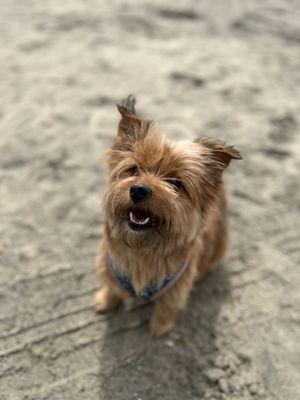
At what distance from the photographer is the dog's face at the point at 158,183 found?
2672 millimetres

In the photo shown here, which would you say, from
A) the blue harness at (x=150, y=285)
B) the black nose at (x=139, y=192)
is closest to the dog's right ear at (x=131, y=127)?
the black nose at (x=139, y=192)

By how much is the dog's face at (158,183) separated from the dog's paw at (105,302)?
84 centimetres

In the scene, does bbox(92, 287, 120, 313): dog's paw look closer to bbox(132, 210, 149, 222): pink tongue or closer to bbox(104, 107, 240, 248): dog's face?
bbox(104, 107, 240, 248): dog's face

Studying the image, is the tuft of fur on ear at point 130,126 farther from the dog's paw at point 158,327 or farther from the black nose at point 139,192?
the dog's paw at point 158,327

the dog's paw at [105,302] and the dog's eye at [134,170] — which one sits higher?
the dog's eye at [134,170]

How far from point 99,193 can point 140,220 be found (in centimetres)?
189

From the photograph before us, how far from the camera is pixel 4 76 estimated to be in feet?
20.2

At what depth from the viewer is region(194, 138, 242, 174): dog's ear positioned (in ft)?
9.29

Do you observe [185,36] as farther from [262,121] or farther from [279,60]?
[262,121]

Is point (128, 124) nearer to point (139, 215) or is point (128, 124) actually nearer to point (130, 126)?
point (130, 126)

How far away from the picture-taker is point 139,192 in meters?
2.57

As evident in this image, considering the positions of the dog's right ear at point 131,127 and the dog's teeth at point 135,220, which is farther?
the dog's right ear at point 131,127

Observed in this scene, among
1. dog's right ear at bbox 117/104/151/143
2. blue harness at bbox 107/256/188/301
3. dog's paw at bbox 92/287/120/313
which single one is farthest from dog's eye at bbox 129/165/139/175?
dog's paw at bbox 92/287/120/313

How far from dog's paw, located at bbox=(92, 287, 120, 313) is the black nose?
1.24 meters
